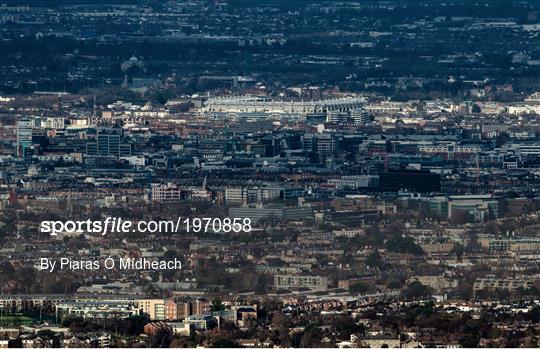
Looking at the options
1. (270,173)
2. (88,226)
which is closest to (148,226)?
(88,226)

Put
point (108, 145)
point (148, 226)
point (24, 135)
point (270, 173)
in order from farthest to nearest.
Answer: point (24, 135) → point (108, 145) → point (270, 173) → point (148, 226)

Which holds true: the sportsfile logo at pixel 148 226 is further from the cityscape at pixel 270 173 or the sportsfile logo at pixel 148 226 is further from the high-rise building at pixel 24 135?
the high-rise building at pixel 24 135

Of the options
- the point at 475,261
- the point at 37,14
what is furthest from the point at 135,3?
the point at 475,261

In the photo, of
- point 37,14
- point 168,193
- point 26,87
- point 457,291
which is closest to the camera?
point 457,291

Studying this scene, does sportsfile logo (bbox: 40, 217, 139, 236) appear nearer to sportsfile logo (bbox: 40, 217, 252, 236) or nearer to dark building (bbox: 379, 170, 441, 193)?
sportsfile logo (bbox: 40, 217, 252, 236)

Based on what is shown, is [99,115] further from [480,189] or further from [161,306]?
[161,306]

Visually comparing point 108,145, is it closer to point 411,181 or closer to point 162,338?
point 411,181
